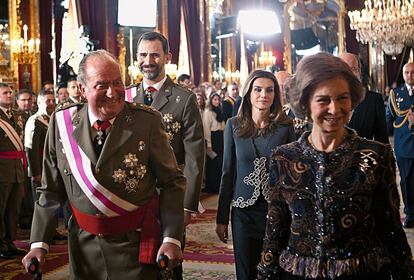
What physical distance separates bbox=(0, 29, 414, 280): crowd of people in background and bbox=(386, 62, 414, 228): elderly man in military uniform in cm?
294

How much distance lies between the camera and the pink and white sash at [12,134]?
20.0ft

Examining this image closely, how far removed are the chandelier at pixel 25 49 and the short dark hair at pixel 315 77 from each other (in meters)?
7.47

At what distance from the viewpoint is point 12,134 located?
617 cm

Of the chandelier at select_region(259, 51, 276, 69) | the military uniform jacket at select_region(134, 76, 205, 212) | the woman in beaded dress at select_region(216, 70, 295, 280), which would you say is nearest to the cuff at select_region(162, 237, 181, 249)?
the woman in beaded dress at select_region(216, 70, 295, 280)

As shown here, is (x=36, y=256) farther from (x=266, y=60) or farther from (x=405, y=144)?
(x=266, y=60)

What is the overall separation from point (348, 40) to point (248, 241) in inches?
643

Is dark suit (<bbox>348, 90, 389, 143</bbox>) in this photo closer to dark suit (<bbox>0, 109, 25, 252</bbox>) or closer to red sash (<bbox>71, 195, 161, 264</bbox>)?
red sash (<bbox>71, 195, 161, 264</bbox>)

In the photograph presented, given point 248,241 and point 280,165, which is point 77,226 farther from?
point 248,241

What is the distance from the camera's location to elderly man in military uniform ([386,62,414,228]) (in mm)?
6738

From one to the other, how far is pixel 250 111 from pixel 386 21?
1248cm

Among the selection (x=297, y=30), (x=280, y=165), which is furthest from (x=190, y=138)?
(x=297, y=30)

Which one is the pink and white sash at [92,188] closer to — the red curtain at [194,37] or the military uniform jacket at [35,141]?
the military uniform jacket at [35,141]

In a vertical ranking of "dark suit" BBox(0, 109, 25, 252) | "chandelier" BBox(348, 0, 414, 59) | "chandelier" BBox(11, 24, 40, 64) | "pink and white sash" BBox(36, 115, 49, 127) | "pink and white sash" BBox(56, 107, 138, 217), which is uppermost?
"chandelier" BBox(348, 0, 414, 59)

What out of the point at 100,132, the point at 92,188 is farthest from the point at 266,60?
the point at 92,188
